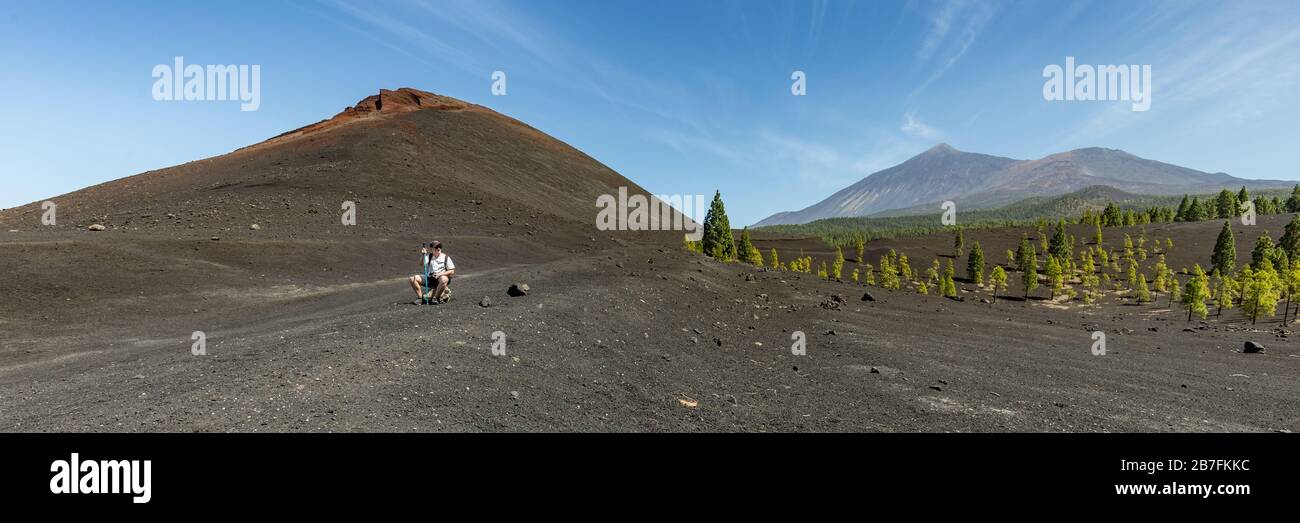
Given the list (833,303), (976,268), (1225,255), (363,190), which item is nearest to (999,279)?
(976,268)

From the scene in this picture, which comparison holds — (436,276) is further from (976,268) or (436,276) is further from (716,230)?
(976,268)

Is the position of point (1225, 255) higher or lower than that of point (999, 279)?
higher

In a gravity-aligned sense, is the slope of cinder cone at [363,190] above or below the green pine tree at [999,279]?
above

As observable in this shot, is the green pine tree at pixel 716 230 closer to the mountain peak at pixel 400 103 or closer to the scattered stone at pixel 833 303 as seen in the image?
the scattered stone at pixel 833 303

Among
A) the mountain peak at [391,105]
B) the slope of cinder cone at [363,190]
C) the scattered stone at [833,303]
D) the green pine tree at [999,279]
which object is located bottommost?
the green pine tree at [999,279]

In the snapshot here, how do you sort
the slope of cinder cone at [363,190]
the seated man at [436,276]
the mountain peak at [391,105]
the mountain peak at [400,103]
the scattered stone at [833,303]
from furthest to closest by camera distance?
the mountain peak at [400,103] < the mountain peak at [391,105] < the slope of cinder cone at [363,190] < the scattered stone at [833,303] < the seated man at [436,276]

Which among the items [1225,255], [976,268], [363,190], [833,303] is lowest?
[976,268]

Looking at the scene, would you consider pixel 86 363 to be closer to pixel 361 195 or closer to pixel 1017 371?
pixel 1017 371

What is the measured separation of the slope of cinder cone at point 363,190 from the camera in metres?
36.0

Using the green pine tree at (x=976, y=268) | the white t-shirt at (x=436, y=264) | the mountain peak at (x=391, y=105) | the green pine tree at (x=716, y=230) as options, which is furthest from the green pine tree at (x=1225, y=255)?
the mountain peak at (x=391, y=105)

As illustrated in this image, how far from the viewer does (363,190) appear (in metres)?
44.9

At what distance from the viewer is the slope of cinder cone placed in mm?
36000

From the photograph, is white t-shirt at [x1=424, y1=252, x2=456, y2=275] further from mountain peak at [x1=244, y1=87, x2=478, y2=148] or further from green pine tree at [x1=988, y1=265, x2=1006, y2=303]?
green pine tree at [x1=988, y1=265, x2=1006, y2=303]

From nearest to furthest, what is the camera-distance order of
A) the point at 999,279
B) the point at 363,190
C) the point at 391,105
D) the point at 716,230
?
the point at 363,190 < the point at 716,230 < the point at 391,105 < the point at 999,279
